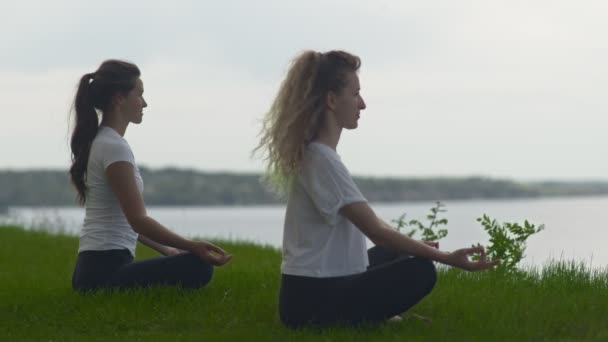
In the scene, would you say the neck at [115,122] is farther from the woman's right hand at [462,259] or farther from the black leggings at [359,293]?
the woman's right hand at [462,259]

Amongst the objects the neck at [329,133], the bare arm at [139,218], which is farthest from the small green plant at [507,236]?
the neck at [329,133]

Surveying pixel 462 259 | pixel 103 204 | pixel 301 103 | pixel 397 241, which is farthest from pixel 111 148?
pixel 462 259

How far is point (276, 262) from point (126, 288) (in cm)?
368

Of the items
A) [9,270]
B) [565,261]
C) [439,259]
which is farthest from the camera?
[9,270]

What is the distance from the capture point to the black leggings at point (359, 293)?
5609mm

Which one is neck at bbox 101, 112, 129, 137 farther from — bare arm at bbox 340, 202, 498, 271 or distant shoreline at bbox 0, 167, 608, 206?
distant shoreline at bbox 0, 167, 608, 206

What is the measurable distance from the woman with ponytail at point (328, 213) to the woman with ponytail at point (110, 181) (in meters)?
1.18

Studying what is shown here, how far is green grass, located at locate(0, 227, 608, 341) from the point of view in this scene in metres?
6.18

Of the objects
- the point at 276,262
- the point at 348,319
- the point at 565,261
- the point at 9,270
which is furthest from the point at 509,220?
the point at 9,270

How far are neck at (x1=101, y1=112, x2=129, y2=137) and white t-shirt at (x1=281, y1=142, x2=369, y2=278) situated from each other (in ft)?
6.18

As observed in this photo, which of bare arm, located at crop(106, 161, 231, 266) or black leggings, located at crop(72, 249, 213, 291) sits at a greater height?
bare arm, located at crop(106, 161, 231, 266)

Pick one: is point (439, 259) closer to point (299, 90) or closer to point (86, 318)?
point (299, 90)

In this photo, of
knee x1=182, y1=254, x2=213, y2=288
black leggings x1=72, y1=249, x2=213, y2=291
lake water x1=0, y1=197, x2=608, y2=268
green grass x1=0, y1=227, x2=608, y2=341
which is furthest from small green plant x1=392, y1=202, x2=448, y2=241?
black leggings x1=72, y1=249, x2=213, y2=291

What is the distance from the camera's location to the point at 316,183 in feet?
18.2
